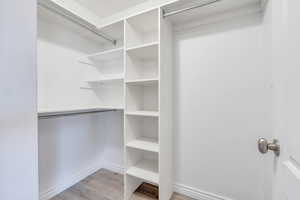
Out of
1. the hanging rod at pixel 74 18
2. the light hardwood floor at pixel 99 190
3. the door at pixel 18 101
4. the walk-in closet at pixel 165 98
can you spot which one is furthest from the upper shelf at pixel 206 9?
the light hardwood floor at pixel 99 190

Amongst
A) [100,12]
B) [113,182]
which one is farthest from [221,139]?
[100,12]

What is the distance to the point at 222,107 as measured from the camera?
145 cm

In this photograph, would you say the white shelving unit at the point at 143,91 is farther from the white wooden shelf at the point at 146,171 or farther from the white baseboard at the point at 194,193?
the white baseboard at the point at 194,193

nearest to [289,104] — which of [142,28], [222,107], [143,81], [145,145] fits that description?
[222,107]

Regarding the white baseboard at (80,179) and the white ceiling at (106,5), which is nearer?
the white baseboard at (80,179)

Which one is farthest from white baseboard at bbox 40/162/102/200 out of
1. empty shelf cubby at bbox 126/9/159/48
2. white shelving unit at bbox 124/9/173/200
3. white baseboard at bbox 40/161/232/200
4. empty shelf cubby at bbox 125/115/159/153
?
empty shelf cubby at bbox 126/9/159/48

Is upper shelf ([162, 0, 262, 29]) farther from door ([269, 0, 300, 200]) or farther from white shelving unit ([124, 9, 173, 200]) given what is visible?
door ([269, 0, 300, 200])

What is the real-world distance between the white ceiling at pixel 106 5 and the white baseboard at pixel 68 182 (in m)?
2.35

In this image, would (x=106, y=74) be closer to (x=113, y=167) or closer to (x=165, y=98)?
(x=165, y=98)

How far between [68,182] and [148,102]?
4.98ft

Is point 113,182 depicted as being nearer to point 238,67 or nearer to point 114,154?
point 114,154

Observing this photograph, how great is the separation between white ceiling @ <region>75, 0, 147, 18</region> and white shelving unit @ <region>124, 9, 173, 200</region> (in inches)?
15.5

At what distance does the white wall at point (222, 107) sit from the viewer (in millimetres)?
1307

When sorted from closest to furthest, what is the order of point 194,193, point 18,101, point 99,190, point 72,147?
1. point 18,101
2. point 194,193
3. point 99,190
4. point 72,147
